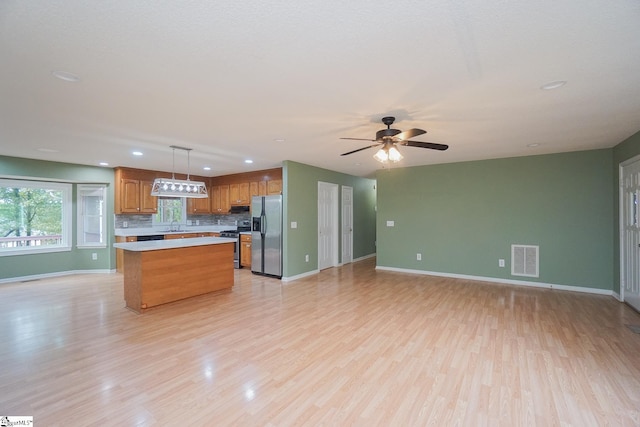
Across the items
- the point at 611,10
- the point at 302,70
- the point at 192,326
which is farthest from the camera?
the point at 192,326

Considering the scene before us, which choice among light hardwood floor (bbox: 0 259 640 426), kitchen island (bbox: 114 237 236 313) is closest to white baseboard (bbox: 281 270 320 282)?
kitchen island (bbox: 114 237 236 313)

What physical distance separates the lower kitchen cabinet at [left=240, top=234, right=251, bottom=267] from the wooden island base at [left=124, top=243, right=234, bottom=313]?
1.84m

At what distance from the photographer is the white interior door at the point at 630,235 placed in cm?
386

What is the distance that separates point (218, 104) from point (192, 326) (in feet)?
8.22

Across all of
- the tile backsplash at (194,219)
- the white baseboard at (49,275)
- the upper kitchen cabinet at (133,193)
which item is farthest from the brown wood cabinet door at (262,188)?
the white baseboard at (49,275)

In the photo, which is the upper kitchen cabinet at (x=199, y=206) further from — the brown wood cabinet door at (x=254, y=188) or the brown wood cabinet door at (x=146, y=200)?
the brown wood cabinet door at (x=254, y=188)

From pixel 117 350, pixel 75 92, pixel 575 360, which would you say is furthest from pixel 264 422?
pixel 75 92

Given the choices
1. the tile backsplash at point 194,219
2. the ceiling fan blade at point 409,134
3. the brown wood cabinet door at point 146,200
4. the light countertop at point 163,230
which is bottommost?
the light countertop at point 163,230

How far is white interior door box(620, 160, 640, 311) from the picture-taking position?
12.7 feet

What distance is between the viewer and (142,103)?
2697 millimetres

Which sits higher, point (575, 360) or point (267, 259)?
point (267, 259)

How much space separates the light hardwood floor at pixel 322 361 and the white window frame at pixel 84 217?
2.19 meters

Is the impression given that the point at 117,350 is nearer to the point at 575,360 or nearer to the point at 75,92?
the point at 75,92

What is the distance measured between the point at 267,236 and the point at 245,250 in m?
1.18
